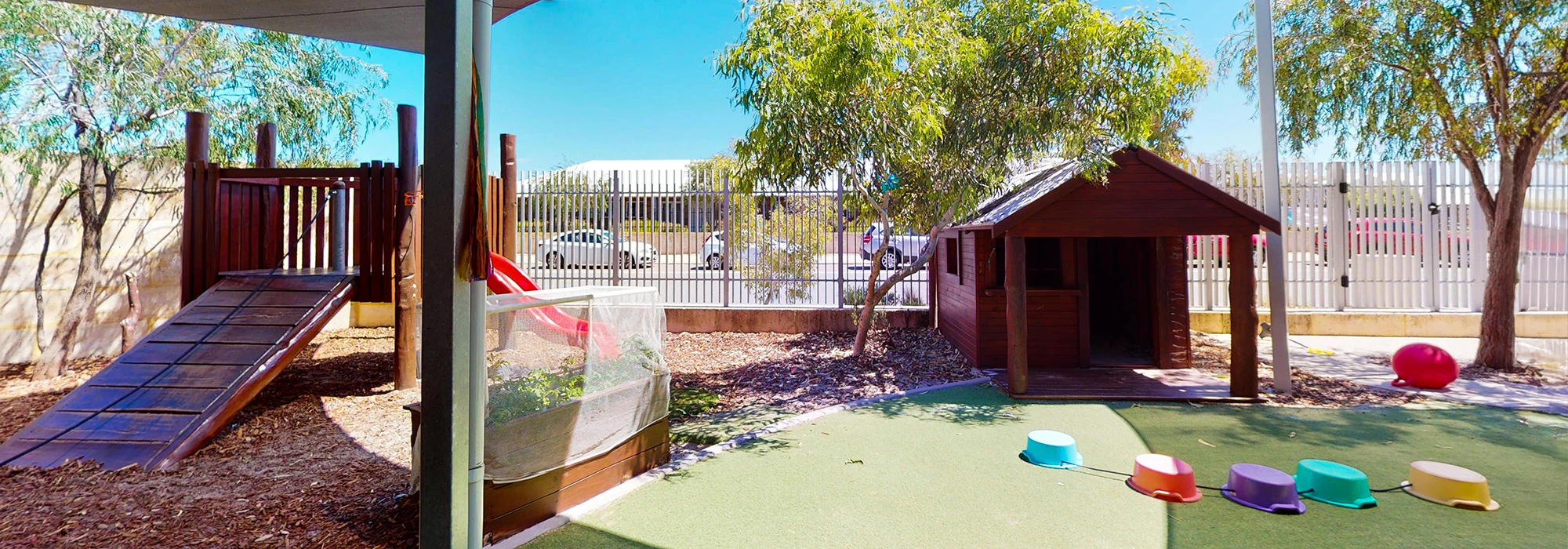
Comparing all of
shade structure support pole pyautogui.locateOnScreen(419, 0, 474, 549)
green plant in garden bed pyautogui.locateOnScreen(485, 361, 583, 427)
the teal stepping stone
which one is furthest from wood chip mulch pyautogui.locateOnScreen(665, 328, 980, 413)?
shade structure support pole pyautogui.locateOnScreen(419, 0, 474, 549)

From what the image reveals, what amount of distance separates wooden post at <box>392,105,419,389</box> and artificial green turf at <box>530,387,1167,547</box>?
3793 mm

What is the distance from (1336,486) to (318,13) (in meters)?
7.44

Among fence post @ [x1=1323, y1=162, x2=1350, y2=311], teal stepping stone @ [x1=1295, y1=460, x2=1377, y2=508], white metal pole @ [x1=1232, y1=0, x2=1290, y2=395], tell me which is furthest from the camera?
fence post @ [x1=1323, y1=162, x2=1350, y2=311]

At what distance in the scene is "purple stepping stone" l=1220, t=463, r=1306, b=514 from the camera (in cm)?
370

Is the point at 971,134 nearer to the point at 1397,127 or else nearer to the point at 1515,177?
the point at 1397,127

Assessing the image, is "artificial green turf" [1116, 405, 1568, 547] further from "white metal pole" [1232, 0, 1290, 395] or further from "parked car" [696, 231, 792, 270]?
"parked car" [696, 231, 792, 270]

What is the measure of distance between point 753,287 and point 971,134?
4.54 meters

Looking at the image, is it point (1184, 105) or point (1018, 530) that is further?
point (1184, 105)

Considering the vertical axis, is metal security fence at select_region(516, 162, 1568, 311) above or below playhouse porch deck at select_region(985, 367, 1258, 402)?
above

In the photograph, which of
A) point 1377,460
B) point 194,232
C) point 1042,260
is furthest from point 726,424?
point 194,232

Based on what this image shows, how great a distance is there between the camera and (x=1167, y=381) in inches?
279

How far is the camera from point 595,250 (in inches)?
431

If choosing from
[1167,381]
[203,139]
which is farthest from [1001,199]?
[203,139]

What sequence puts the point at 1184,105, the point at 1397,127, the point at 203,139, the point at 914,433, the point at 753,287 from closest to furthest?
the point at 914,433 → the point at 203,139 → the point at 1397,127 → the point at 753,287 → the point at 1184,105
